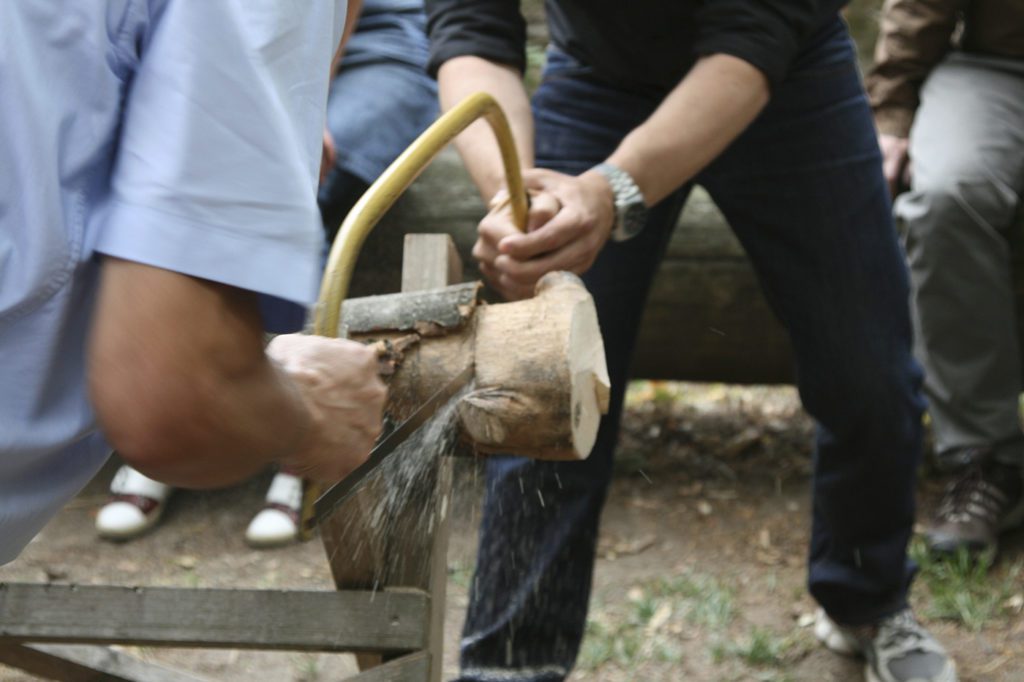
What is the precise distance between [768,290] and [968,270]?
1069 mm

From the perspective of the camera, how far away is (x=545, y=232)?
6.48 feet

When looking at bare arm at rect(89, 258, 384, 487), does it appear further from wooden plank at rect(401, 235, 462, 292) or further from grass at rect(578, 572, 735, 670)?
grass at rect(578, 572, 735, 670)

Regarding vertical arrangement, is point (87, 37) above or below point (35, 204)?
above

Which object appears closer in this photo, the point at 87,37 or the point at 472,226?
the point at 87,37

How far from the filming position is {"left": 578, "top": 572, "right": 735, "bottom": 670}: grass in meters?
2.95

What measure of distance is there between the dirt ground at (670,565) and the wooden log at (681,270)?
19.4 inches

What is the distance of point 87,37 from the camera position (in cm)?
89

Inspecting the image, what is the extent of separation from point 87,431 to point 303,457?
0.22 meters

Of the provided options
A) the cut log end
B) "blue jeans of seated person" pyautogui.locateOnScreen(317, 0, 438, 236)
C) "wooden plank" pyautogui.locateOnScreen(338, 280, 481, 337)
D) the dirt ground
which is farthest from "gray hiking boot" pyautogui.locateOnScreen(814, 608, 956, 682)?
"blue jeans of seated person" pyautogui.locateOnScreen(317, 0, 438, 236)

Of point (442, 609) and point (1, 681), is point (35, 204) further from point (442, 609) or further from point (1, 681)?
point (1, 681)

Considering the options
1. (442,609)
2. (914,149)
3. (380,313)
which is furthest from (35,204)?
(914,149)

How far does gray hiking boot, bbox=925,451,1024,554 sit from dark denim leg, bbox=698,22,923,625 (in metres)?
0.96

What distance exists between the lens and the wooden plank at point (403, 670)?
5.65 ft

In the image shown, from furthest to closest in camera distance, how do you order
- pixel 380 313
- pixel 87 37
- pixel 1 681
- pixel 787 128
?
pixel 1 681
pixel 787 128
pixel 380 313
pixel 87 37
